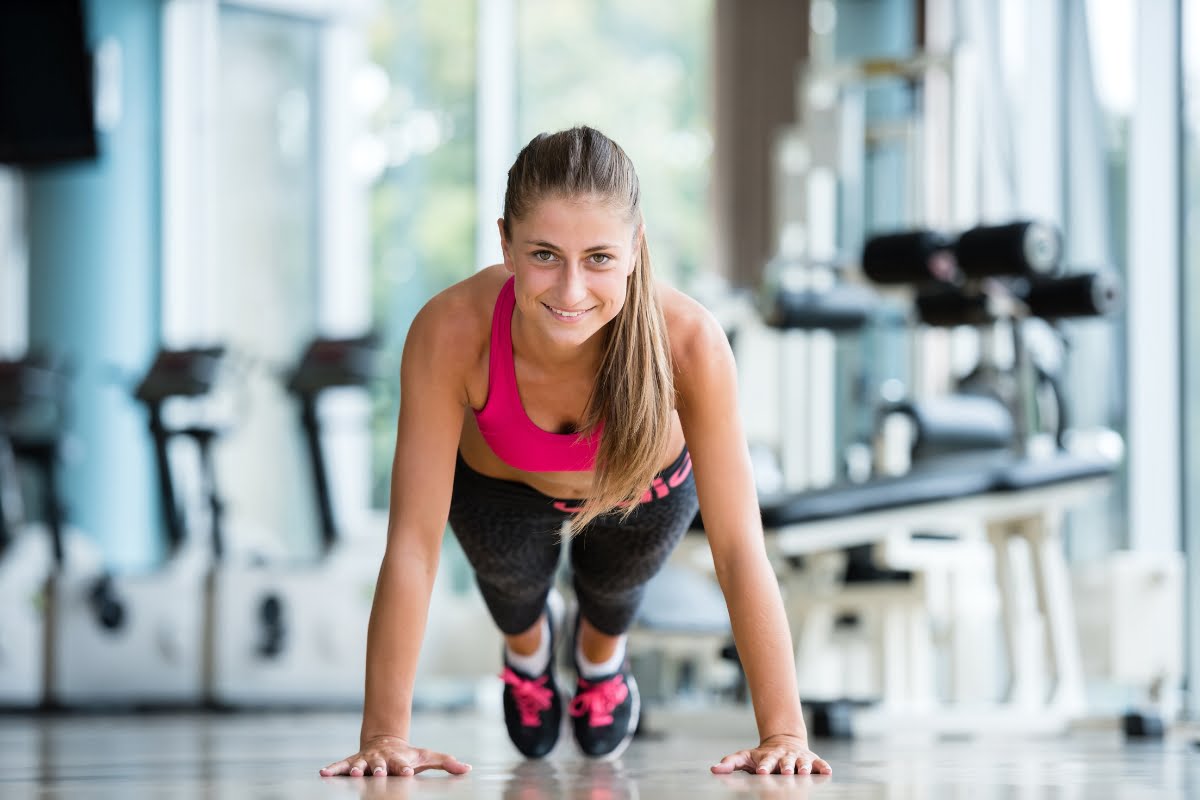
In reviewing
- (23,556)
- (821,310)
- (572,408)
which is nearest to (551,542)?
(572,408)

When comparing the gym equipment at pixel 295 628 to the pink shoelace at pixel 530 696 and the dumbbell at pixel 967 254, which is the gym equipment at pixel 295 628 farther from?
the pink shoelace at pixel 530 696

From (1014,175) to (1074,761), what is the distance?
111 inches

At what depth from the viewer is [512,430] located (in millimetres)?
1784

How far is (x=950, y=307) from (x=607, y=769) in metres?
1.95

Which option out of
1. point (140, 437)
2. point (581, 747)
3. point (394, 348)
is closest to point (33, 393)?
point (140, 437)

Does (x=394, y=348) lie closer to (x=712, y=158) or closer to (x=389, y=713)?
(x=712, y=158)

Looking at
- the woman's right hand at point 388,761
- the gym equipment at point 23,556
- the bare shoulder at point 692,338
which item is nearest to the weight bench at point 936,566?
the bare shoulder at point 692,338

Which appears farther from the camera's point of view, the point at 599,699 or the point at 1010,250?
the point at 1010,250

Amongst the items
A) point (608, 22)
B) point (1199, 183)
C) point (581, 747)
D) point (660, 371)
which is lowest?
point (581, 747)

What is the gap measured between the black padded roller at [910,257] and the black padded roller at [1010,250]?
0.07 metres

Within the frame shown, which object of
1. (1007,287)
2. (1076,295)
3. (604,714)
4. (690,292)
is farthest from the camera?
(690,292)

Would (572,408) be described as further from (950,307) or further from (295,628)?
(295,628)

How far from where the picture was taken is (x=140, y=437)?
19.7 feet

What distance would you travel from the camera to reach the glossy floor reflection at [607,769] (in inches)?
57.1
